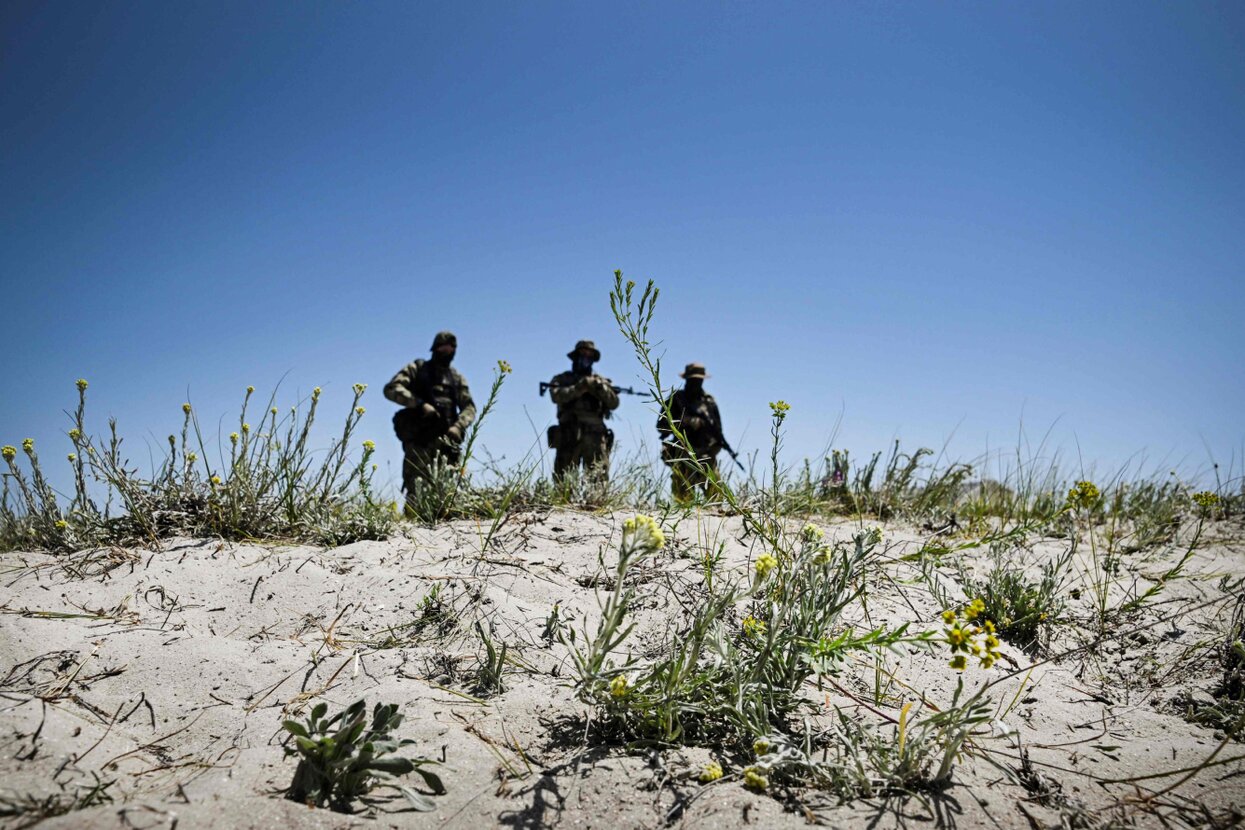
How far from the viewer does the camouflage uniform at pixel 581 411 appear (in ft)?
28.0

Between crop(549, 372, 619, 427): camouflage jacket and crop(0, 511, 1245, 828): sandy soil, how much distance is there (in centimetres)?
507

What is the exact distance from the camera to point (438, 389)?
7777 mm

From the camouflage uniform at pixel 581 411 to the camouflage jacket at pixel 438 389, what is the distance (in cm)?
126

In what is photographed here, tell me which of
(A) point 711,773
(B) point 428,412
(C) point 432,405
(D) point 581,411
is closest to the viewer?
→ (A) point 711,773

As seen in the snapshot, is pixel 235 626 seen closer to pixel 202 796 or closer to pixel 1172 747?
pixel 202 796

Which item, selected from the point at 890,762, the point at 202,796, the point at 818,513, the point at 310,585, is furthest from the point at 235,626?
the point at 818,513

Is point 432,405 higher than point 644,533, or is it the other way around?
point 432,405

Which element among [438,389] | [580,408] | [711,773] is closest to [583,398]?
[580,408]

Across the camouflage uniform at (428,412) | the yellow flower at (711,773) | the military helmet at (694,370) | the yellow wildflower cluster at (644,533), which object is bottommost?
the yellow flower at (711,773)

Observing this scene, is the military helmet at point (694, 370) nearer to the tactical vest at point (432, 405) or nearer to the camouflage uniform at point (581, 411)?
the camouflage uniform at point (581, 411)

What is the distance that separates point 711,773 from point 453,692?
35.1 inches

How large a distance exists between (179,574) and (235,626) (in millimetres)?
566

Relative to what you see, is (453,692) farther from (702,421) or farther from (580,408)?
(702,421)

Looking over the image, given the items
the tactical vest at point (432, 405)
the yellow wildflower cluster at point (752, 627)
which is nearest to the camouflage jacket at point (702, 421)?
the tactical vest at point (432, 405)
